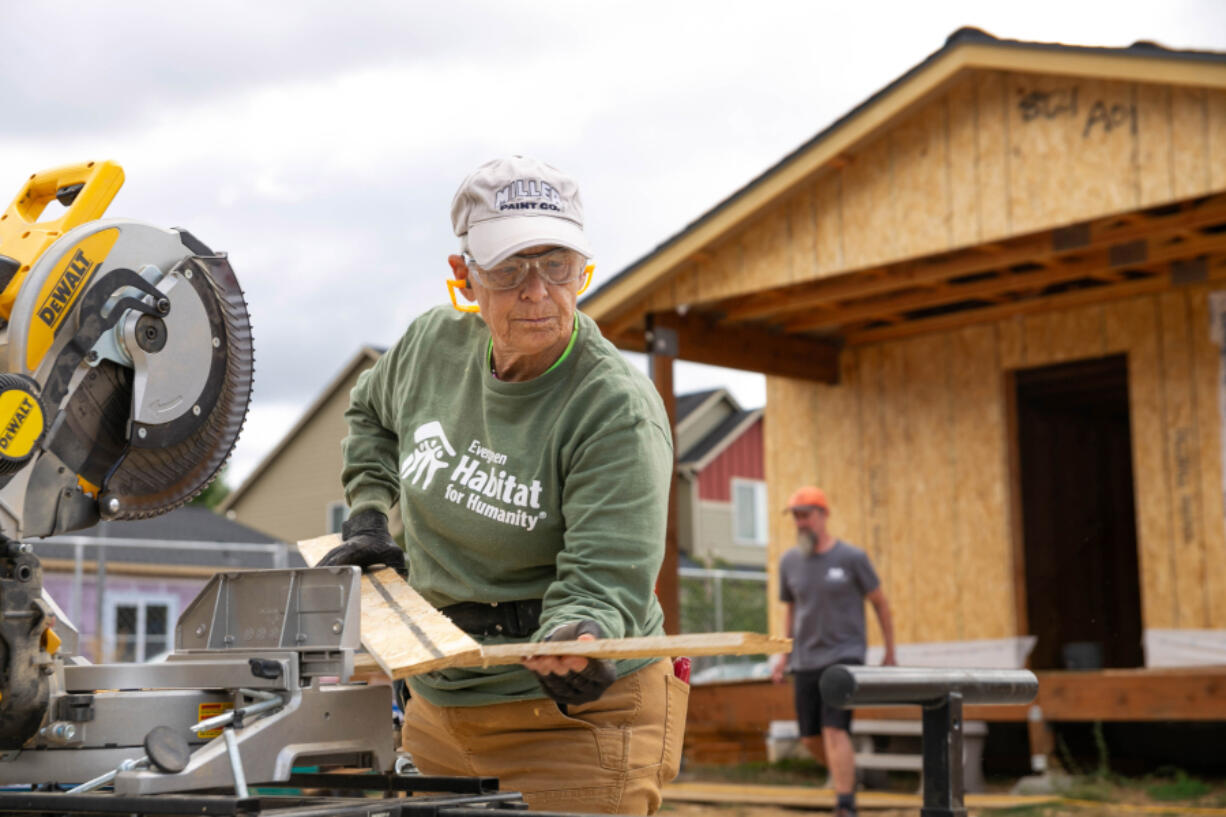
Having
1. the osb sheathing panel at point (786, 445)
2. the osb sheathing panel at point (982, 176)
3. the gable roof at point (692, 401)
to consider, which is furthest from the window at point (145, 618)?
the gable roof at point (692, 401)

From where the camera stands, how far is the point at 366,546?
2500 mm

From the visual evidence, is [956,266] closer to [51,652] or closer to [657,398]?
[657,398]

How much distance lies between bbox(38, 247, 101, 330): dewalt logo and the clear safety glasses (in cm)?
64

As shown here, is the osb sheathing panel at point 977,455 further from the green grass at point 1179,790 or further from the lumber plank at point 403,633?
the lumber plank at point 403,633

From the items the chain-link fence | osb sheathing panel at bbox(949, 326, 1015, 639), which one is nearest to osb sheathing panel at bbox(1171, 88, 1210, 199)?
osb sheathing panel at bbox(949, 326, 1015, 639)

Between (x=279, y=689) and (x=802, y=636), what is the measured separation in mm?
6695

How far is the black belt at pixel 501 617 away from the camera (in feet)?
8.04

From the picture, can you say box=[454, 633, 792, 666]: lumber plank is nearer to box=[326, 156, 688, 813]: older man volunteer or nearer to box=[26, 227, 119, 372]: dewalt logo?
box=[326, 156, 688, 813]: older man volunteer

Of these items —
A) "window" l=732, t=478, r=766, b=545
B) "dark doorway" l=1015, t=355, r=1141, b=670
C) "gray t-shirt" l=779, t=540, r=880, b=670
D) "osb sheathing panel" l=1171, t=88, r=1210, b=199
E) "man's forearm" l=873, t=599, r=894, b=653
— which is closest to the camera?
"osb sheathing panel" l=1171, t=88, r=1210, b=199

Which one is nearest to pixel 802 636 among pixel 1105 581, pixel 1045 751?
pixel 1045 751

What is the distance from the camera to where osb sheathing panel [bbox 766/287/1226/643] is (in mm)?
9531

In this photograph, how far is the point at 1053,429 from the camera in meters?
11.8

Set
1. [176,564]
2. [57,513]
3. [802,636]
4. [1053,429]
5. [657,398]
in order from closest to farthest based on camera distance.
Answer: [57,513] → [657,398] → [802,636] → [1053,429] → [176,564]

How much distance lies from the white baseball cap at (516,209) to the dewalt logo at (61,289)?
1.97 ft
